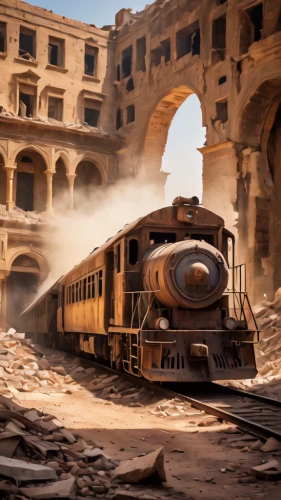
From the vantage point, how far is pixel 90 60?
3831 cm

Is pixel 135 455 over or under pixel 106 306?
under

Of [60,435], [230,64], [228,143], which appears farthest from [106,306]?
[230,64]

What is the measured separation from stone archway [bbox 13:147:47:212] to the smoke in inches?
45.4

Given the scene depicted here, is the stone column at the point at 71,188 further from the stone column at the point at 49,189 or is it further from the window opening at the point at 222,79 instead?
the window opening at the point at 222,79

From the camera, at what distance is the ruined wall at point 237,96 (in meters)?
24.3

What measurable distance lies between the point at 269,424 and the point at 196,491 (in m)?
2.82

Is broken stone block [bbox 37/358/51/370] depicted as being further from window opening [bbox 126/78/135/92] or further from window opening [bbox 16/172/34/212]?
window opening [bbox 126/78/135/92]

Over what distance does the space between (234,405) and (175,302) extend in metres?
1.95

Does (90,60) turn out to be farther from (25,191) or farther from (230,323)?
A: (230,323)

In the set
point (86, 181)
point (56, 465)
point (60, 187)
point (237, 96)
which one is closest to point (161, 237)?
point (56, 465)

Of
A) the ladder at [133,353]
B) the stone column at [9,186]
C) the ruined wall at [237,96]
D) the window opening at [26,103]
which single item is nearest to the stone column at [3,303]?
the stone column at [9,186]

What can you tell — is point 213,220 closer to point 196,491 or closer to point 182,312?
point 182,312

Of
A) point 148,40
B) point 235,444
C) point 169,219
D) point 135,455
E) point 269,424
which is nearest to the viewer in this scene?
point 135,455

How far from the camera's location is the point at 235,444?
22.6ft
